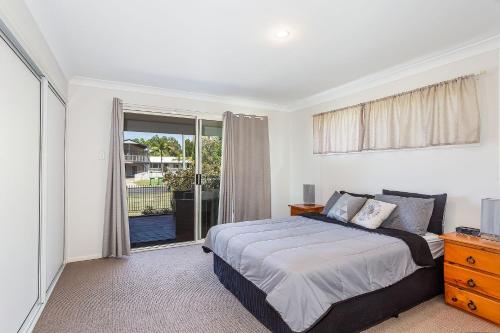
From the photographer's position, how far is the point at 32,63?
2162 mm

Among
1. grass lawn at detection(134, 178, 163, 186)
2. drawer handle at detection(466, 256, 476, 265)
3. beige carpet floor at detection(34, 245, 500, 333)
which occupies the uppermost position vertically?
grass lawn at detection(134, 178, 163, 186)

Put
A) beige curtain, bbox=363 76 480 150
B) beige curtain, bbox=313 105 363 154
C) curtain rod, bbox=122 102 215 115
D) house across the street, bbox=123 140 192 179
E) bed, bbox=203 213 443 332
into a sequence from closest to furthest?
bed, bbox=203 213 443 332 < beige curtain, bbox=363 76 480 150 < beige curtain, bbox=313 105 363 154 < curtain rod, bbox=122 102 215 115 < house across the street, bbox=123 140 192 179

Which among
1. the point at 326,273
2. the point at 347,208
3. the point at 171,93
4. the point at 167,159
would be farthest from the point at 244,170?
the point at 326,273

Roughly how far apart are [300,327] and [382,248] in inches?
42.6

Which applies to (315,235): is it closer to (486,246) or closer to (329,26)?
(486,246)

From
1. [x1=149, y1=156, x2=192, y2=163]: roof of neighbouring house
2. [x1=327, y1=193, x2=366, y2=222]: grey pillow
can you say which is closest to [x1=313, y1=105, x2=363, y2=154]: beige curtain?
[x1=327, y1=193, x2=366, y2=222]: grey pillow

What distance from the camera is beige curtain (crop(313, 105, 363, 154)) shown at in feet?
12.9

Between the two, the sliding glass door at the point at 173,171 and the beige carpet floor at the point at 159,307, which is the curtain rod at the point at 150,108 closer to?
the sliding glass door at the point at 173,171

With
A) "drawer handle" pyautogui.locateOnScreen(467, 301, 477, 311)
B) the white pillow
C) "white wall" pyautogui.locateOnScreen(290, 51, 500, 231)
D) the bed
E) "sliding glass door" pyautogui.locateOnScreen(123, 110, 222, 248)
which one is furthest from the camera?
"sliding glass door" pyautogui.locateOnScreen(123, 110, 222, 248)

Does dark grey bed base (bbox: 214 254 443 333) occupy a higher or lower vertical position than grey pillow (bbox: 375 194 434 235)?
lower

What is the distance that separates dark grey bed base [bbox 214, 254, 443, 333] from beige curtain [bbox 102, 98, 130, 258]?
1841mm

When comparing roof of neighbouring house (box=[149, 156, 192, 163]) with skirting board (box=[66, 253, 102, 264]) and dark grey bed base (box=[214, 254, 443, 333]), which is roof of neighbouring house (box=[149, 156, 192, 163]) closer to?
skirting board (box=[66, 253, 102, 264])

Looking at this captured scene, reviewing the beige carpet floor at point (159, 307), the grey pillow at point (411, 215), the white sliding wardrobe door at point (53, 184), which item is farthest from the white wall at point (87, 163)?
the grey pillow at point (411, 215)

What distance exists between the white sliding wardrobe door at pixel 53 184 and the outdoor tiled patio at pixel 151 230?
3.92 feet
